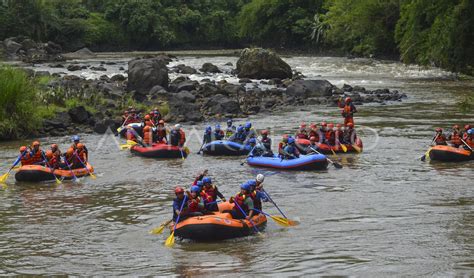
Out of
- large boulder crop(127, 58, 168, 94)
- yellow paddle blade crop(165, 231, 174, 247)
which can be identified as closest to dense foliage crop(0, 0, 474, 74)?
large boulder crop(127, 58, 168, 94)

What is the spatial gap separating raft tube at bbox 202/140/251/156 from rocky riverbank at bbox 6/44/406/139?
6.77 metres

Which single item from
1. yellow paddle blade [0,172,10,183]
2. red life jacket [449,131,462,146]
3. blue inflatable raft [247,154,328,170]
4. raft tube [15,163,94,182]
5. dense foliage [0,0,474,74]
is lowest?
yellow paddle blade [0,172,10,183]

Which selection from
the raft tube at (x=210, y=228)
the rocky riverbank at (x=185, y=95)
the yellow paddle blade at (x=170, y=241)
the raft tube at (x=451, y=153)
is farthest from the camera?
the rocky riverbank at (x=185, y=95)

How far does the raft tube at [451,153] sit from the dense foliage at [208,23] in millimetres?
32635

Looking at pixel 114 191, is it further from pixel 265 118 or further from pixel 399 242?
pixel 265 118

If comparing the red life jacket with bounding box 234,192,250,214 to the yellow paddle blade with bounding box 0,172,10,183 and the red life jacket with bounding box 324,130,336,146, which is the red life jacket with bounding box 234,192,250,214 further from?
the red life jacket with bounding box 324,130,336,146

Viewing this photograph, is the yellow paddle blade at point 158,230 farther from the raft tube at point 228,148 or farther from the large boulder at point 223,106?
the large boulder at point 223,106

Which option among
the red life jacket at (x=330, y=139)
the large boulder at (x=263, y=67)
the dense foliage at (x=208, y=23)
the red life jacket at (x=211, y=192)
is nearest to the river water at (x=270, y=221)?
the red life jacket at (x=330, y=139)

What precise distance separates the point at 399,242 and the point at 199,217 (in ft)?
12.9

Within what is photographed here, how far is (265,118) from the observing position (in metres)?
33.9

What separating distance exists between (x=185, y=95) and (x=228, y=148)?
12521 millimetres

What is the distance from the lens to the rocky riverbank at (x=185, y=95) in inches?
1238

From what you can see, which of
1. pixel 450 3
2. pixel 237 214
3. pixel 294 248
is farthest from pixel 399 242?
pixel 450 3

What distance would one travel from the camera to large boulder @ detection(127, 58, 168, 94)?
40.5 m
